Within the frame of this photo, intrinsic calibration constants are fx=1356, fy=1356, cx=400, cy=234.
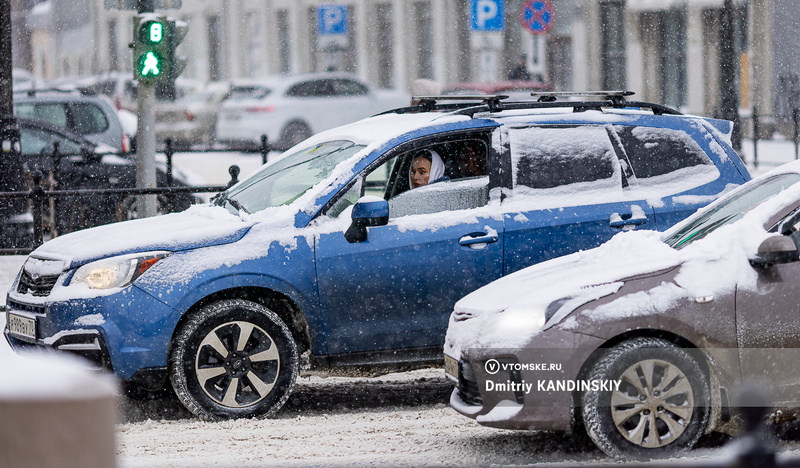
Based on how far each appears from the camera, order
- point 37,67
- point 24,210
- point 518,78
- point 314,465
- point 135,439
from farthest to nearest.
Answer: point 37,67
point 518,78
point 24,210
point 135,439
point 314,465

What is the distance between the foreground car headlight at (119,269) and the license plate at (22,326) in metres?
0.45

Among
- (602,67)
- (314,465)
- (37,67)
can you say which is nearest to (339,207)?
(314,465)

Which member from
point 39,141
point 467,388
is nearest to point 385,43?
point 39,141

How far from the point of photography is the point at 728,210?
6.82 m

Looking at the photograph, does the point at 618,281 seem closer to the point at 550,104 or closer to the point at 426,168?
the point at 426,168

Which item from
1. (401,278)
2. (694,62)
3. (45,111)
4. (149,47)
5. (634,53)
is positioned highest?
(634,53)

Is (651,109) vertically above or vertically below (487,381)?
above

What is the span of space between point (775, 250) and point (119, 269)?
3.41 m

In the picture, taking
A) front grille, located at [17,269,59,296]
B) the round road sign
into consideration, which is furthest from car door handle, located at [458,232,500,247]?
the round road sign

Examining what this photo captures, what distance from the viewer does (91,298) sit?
720 cm

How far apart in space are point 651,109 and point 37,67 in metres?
56.4

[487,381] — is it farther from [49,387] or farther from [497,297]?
[49,387]

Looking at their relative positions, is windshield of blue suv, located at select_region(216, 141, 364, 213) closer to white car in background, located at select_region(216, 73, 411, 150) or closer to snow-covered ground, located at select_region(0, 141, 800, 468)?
snow-covered ground, located at select_region(0, 141, 800, 468)

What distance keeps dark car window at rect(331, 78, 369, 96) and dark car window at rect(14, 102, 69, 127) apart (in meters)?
12.1
